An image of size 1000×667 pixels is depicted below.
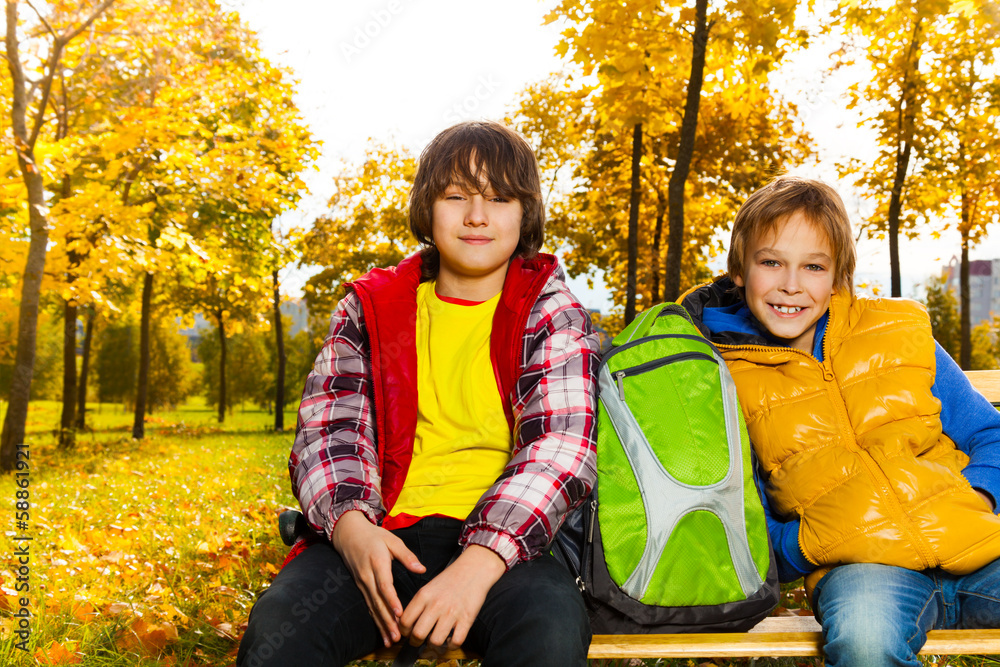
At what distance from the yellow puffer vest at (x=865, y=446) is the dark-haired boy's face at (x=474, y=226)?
2.92ft

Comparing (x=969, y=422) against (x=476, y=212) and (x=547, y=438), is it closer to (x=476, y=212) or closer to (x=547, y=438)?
(x=547, y=438)

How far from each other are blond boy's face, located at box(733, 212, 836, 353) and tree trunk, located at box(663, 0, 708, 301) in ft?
8.31

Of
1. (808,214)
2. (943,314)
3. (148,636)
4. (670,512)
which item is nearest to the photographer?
(670,512)

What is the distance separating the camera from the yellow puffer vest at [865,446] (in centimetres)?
196

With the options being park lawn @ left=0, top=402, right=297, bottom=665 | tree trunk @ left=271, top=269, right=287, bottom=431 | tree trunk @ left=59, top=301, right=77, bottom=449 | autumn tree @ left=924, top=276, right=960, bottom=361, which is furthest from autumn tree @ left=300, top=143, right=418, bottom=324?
autumn tree @ left=924, top=276, right=960, bottom=361

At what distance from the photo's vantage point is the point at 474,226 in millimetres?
2137

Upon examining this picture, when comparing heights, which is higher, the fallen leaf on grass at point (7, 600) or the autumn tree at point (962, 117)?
the autumn tree at point (962, 117)

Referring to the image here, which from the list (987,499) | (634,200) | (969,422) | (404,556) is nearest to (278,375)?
(634,200)

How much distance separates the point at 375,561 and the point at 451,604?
0.26 m

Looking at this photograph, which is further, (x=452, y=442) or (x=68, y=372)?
(x=68, y=372)

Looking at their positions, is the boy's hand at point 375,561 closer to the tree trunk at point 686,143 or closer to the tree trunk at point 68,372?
the tree trunk at point 686,143

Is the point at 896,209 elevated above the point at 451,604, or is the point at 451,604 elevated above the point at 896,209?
the point at 896,209

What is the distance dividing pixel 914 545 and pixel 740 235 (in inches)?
46.2

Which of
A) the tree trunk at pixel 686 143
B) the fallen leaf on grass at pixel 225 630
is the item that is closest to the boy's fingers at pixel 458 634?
the fallen leaf on grass at pixel 225 630
